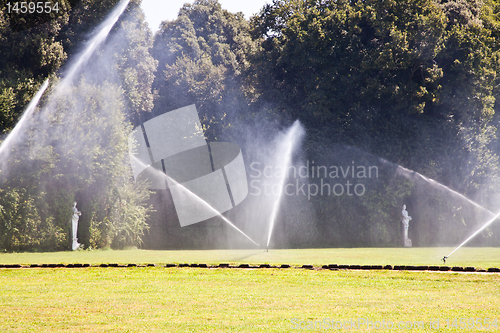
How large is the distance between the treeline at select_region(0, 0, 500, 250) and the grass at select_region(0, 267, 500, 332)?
53.5 feet

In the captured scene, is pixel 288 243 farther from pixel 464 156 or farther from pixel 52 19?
pixel 52 19

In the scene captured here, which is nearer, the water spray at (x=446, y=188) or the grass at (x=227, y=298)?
the grass at (x=227, y=298)

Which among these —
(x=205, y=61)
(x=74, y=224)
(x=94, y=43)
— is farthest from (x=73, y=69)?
(x=205, y=61)

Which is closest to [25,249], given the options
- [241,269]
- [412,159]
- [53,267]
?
[53,267]

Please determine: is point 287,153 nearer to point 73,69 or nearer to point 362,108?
point 362,108

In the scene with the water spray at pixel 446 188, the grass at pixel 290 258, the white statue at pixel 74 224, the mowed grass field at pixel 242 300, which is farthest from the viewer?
the water spray at pixel 446 188

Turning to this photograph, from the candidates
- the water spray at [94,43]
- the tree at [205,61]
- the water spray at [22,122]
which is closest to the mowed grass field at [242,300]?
Answer: the water spray at [22,122]

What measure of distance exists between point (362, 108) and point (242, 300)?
84.4 ft

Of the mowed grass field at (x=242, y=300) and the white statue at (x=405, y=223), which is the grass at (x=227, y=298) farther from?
Result: the white statue at (x=405, y=223)

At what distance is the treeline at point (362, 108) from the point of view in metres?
30.2

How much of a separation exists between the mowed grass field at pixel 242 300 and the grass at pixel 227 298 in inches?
0.7

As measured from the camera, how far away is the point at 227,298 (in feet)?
34.7

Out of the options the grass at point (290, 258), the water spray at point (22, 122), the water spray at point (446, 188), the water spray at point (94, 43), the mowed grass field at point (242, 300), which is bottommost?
the mowed grass field at point (242, 300)

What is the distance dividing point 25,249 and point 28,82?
829cm
